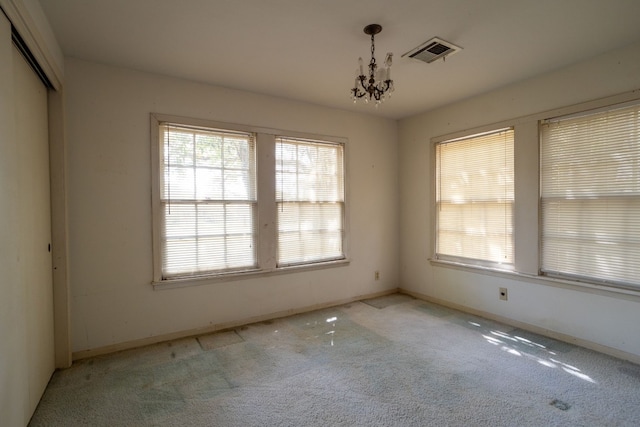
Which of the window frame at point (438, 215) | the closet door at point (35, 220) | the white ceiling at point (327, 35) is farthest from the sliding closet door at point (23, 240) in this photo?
the window frame at point (438, 215)

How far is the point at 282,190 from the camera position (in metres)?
3.82

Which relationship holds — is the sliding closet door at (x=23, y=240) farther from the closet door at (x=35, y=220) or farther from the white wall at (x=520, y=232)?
the white wall at (x=520, y=232)

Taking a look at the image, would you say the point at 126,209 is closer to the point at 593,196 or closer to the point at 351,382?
the point at 351,382

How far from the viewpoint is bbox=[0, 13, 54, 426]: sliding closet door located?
5.09 feet

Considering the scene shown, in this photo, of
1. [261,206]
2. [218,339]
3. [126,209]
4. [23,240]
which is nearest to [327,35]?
[261,206]

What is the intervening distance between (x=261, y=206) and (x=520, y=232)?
2817mm

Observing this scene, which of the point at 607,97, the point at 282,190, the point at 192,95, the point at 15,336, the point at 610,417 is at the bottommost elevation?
the point at 610,417

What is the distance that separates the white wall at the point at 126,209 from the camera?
2787mm

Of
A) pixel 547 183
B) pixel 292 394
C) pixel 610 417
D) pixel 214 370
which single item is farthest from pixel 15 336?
pixel 547 183

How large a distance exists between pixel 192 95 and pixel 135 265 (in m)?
1.76

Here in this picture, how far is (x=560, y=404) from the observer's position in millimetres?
2098

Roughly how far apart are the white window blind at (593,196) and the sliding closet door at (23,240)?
13.5 ft

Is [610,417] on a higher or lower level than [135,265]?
lower

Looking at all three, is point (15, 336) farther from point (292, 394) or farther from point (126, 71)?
point (126, 71)
